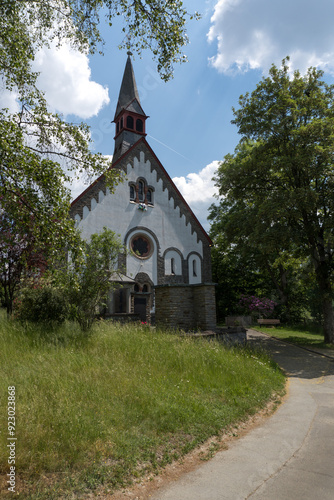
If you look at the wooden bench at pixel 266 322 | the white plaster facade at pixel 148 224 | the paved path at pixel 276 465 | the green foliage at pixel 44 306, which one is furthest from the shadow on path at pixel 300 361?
the white plaster facade at pixel 148 224

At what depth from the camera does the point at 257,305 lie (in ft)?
88.3

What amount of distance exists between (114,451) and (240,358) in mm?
5496

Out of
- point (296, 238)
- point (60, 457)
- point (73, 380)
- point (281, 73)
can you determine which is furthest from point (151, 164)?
point (60, 457)

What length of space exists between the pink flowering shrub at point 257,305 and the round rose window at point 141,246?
1062cm

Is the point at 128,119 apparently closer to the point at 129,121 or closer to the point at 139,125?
the point at 129,121

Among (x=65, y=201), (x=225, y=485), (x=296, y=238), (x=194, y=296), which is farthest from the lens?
(x=296, y=238)

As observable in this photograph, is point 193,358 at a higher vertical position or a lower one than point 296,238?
lower

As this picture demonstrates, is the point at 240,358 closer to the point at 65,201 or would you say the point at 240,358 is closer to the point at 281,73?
the point at 65,201

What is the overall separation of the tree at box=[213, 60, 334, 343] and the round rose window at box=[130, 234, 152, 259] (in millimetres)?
8989

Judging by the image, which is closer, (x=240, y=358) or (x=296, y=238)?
(x=240, y=358)

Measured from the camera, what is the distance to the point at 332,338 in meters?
15.9

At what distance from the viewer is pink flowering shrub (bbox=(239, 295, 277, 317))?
1072 inches

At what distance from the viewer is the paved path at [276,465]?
3188 mm

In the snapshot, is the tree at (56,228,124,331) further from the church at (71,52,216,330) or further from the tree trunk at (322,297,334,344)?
the tree trunk at (322,297,334,344)
